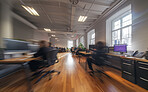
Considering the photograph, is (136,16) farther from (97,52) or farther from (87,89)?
(87,89)

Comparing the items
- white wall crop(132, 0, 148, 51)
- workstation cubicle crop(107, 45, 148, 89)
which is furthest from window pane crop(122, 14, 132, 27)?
workstation cubicle crop(107, 45, 148, 89)

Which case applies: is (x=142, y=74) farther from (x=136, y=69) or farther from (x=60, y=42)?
(x=60, y=42)

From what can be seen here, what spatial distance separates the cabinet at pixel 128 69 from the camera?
4.72 feet

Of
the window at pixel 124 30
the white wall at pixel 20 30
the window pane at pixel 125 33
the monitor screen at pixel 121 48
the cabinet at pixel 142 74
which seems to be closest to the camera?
the cabinet at pixel 142 74

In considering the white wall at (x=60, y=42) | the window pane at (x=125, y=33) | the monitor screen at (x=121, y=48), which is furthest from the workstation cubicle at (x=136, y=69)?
the white wall at (x=60, y=42)

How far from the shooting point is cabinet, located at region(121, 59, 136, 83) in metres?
1.44

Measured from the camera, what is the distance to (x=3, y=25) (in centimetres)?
220

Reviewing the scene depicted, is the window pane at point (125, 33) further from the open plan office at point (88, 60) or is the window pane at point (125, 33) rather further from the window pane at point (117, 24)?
the window pane at point (117, 24)

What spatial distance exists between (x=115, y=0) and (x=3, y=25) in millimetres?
5570

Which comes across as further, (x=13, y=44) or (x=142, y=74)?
(x=13, y=44)

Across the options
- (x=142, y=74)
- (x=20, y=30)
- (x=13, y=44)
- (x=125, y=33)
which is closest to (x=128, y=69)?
(x=142, y=74)

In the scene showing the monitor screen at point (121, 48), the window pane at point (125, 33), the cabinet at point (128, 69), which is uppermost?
the window pane at point (125, 33)

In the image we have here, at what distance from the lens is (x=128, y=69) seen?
1.55 metres

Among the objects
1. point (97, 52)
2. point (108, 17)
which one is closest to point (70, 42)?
point (108, 17)
